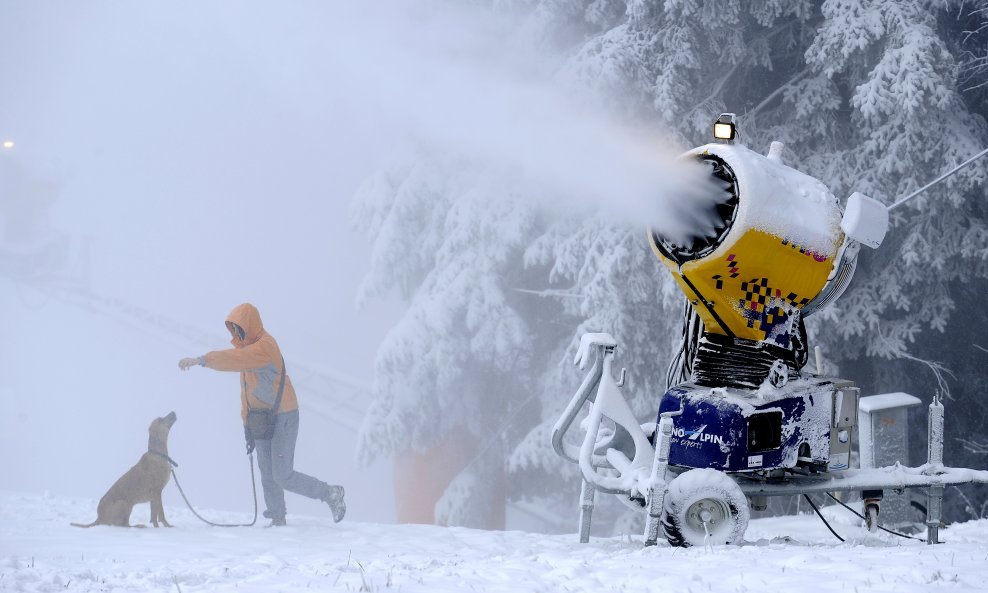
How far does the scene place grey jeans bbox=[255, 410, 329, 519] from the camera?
28.2 feet

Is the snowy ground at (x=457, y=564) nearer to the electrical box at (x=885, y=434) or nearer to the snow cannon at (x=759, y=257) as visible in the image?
the electrical box at (x=885, y=434)

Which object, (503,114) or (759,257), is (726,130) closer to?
(759,257)

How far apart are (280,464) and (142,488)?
3.60 feet

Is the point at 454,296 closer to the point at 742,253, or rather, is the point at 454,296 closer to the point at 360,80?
the point at 360,80

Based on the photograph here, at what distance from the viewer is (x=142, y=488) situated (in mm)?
8195

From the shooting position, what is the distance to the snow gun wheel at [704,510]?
5.98 meters

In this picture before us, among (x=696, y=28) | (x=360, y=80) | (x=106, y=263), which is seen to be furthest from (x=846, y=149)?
(x=106, y=263)

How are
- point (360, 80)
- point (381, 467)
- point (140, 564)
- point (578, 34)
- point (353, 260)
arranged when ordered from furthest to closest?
point (353, 260) < point (381, 467) < point (360, 80) < point (578, 34) < point (140, 564)

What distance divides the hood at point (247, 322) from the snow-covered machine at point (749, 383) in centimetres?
323

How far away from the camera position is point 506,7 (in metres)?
16.9

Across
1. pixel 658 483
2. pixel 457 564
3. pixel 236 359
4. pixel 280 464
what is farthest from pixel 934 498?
pixel 236 359

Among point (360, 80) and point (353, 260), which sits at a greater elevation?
point (353, 260)

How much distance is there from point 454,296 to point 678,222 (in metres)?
10.5

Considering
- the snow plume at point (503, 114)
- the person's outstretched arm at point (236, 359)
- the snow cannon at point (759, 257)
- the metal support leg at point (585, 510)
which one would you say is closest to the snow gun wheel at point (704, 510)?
the snow cannon at point (759, 257)
